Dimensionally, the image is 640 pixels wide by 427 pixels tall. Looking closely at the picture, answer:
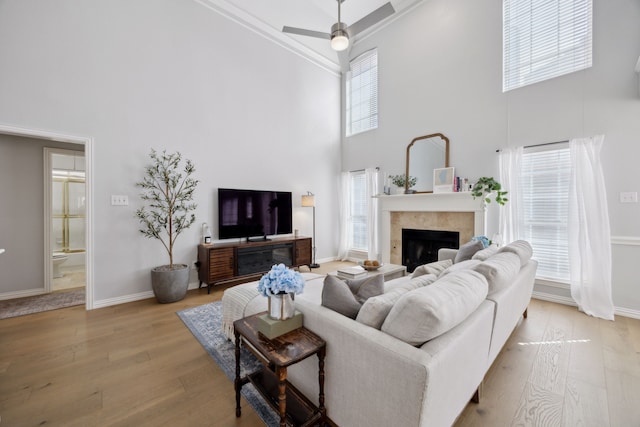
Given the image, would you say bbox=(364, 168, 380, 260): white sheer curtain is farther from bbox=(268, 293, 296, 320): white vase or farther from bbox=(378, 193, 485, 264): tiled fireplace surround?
bbox=(268, 293, 296, 320): white vase

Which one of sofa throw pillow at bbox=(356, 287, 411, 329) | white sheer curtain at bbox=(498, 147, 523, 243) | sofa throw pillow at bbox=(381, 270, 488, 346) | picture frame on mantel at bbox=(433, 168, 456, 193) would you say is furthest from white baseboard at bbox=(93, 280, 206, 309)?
white sheer curtain at bbox=(498, 147, 523, 243)

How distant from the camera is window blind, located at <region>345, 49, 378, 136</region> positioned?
5.45 m

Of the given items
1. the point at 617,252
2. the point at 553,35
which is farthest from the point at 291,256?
the point at 553,35

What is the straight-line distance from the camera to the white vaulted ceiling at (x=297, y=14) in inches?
168

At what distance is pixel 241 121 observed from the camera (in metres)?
4.41

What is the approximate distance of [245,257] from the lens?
13.2 ft

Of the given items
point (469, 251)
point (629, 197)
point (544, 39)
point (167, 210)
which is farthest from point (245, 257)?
point (544, 39)

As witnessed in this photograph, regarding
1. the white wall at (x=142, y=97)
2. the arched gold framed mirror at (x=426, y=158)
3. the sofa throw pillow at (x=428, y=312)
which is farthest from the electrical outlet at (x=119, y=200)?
the arched gold framed mirror at (x=426, y=158)

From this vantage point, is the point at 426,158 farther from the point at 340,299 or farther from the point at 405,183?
the point at 340,299

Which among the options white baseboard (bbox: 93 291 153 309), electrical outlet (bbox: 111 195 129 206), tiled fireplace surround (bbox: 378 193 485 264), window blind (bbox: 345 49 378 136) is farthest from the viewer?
window blind (bbox: 345 49 378 136)

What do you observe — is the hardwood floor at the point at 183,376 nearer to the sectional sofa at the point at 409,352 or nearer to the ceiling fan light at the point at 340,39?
the sectional sofa at the point at 409,352

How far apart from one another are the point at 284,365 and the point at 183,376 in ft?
4.14

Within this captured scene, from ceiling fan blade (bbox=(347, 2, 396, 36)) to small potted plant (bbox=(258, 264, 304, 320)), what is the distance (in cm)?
266

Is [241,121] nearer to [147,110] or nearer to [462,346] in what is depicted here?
[147,110]
